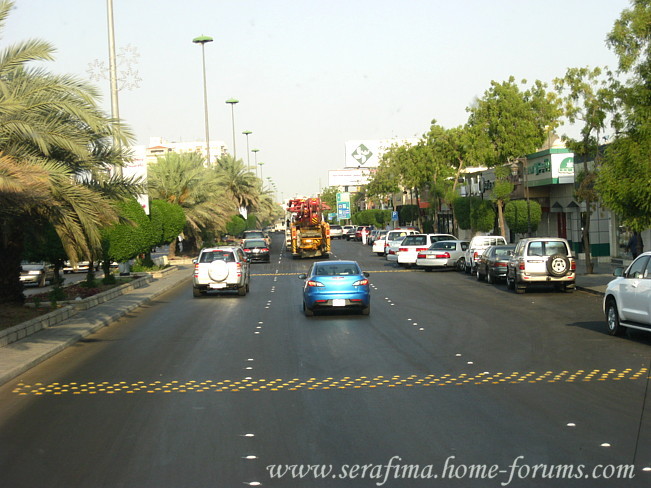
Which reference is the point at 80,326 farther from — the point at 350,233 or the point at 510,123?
the point at 350,233

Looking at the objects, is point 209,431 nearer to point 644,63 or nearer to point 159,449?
point 159,449

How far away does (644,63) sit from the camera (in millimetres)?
21250

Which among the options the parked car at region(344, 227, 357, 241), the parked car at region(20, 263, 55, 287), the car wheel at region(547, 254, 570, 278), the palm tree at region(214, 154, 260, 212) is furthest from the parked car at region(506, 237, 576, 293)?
the parked car at region(344, 227, 357, 241)

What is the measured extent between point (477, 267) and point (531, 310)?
1369cm

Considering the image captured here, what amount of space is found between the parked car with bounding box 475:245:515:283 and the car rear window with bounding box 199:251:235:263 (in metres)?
10.2

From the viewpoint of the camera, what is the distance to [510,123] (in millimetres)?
43406

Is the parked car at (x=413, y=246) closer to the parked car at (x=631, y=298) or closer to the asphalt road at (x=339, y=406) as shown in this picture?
the asphalt road at (x=339, y=406)

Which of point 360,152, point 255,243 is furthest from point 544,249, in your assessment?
point 360,152

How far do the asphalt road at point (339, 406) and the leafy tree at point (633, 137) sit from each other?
3420 mm

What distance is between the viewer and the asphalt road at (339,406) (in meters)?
7.38

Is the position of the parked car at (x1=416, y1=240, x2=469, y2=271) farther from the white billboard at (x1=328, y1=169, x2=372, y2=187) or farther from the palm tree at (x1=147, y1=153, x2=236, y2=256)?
the white billboard at (x1=328, y1=169, x2=372, y2=187)

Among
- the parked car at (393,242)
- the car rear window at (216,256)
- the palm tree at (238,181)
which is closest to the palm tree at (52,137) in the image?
the car rear window at (216,256)

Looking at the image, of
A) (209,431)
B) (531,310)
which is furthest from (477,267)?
(209,431)

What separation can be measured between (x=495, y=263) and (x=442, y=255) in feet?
29.0
